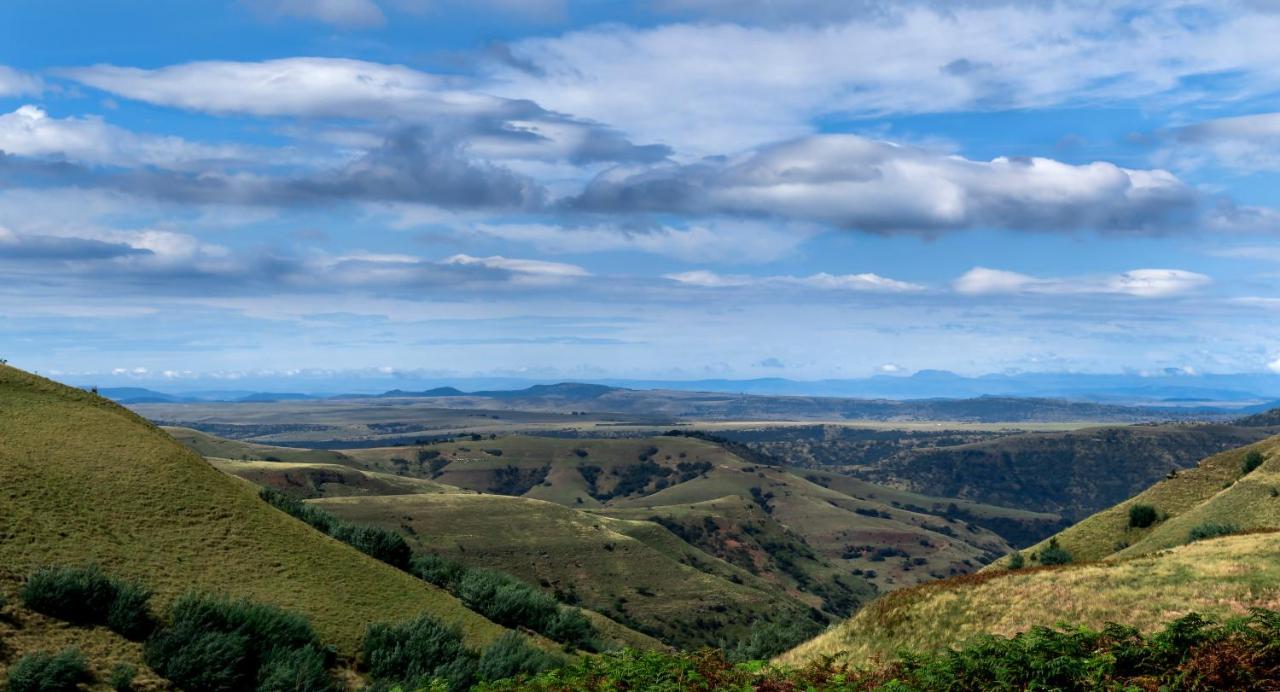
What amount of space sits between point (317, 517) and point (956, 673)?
3546 centimetres

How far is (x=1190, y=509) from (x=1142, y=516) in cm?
402

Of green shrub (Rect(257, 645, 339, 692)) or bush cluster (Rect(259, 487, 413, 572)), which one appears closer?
green shrub (Rect(257, 645, 339, 692))

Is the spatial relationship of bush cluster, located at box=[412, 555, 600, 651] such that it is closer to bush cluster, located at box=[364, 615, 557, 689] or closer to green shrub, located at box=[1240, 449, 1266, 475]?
bush cluster, located at box=[364, 615, 557, 689]

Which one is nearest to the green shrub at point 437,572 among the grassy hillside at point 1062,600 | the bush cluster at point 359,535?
the bush cluster at point 359,535

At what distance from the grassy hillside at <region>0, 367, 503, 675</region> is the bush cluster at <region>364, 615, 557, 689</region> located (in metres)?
1.28

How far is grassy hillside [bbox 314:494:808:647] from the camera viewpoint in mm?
96938

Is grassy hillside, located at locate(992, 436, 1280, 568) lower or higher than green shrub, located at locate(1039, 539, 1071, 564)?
higher

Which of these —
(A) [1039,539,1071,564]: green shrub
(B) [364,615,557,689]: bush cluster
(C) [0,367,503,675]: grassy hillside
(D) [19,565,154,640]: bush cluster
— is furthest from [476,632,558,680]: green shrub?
(A) [1039,539,1071,564]: green shrub

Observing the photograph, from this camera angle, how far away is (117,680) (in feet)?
75.5

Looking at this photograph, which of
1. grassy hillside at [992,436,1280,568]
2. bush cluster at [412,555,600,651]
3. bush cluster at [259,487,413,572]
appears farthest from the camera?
grassy hillside at [992,436,1280,568]

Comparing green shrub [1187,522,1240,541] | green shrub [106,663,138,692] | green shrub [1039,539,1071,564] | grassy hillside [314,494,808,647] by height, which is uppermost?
green shrub [106,663,138,692]

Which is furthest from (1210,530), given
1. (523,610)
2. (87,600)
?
(87,600)

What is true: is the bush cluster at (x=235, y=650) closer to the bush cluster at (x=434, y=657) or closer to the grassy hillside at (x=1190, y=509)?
the bush cluster at (x=434, y=657)

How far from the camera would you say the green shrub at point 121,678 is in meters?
22.9
